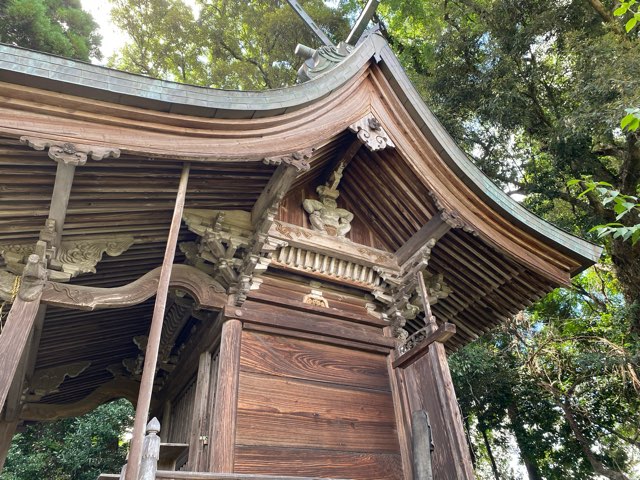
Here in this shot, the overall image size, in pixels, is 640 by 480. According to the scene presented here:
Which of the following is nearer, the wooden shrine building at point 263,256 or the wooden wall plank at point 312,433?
the wooden shrine building at point 263,256

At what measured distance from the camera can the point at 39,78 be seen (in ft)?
9.32

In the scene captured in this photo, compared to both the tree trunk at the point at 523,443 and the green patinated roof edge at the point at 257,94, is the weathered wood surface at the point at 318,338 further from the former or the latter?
the tree trunk at the point at 523,443

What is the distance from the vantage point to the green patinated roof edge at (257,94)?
9.43 feet

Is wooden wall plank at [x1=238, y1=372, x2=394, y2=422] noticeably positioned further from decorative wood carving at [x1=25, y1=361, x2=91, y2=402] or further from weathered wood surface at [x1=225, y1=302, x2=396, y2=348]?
decorative wood carving at [x1=25, y1=361, x2=91, y2=402]

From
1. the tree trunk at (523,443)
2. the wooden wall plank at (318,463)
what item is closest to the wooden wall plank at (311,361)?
the wooden wall plank at (318,463)

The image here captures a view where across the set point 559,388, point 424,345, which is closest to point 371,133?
point 424,345

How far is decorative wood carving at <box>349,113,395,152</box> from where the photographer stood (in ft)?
15.2

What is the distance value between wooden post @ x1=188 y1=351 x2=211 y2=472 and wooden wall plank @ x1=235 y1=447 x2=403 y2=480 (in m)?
0.53

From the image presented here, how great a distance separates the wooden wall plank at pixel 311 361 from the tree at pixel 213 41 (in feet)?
39.7

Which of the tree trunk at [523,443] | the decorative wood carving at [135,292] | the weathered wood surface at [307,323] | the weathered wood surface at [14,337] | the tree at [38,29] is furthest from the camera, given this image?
the tree trunk at [523,443]

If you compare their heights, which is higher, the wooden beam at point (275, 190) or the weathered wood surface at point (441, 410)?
the wooden beam at point (275, 190)

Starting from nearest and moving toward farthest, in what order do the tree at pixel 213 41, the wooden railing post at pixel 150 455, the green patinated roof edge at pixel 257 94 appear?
the wooden railing post at pixel 150 455 < the green patinated roof edge at pixel 257 94 < the tree at pixel 213 41

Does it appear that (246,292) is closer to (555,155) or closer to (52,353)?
(52,353)

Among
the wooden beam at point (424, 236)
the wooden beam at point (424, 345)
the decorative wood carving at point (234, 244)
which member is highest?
the wooden beam at point (424, 236)
